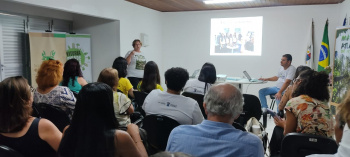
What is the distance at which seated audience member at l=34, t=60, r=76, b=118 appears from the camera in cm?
251

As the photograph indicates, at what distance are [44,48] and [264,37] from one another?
5.13 m

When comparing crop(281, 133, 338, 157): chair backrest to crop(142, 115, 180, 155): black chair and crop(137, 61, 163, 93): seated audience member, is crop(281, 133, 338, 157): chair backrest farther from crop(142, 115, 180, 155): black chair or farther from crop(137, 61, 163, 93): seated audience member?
crop(137, 61, 163, 93): seated audience member

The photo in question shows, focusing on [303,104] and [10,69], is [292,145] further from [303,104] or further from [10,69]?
[10,69]

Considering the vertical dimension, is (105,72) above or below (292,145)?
above

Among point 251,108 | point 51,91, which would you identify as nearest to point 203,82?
point 251,108

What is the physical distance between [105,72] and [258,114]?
73.9 inches

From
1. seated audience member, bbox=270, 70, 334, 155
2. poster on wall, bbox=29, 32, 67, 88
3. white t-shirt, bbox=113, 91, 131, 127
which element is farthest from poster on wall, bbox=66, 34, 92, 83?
seated audience member, bbox=270, 70, 334, 155

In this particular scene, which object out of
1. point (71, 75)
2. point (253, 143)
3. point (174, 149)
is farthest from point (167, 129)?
point (71, 75)

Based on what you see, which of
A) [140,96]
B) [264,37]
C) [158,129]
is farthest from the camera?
[264,37]

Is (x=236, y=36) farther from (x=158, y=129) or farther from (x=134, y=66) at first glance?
(x=158, y=129)

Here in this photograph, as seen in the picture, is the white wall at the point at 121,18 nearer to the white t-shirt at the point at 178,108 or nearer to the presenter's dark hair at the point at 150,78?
the presenter's dark hair at the point at 150,78

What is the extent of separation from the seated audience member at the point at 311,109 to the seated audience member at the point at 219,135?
96 centimetres

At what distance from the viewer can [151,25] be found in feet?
23.9

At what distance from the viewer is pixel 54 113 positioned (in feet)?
7.97
